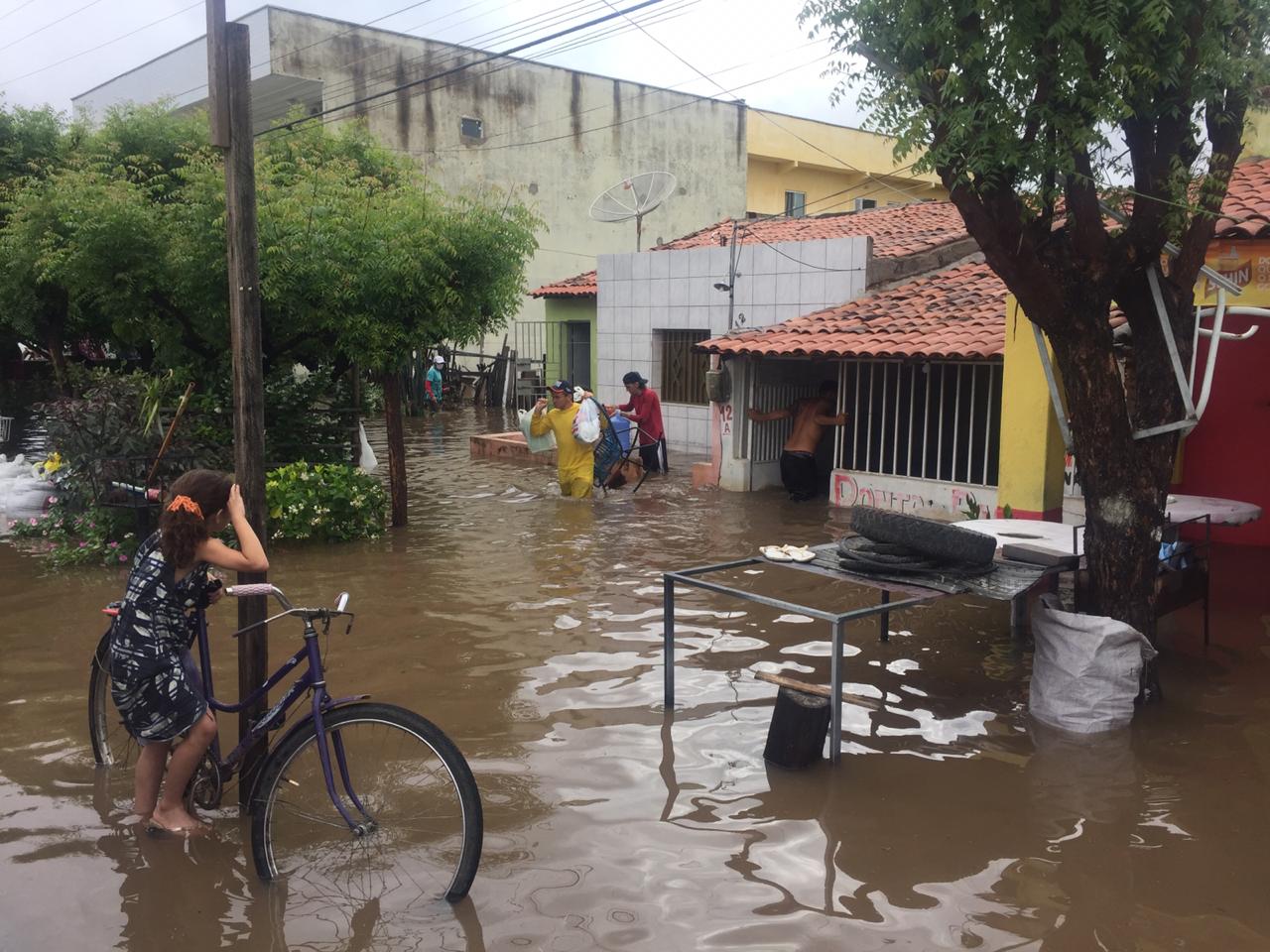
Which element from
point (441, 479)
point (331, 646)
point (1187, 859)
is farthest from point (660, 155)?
point (1187, 859)

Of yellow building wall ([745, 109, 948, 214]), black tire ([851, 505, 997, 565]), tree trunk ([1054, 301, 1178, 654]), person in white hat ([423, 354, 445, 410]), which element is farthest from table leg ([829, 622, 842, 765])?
yellow building wall ([745, 109, 948, 214])

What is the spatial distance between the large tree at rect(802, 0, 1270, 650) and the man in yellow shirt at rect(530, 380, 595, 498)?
23.7 ft

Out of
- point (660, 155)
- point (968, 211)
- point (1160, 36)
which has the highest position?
point (660, 155)

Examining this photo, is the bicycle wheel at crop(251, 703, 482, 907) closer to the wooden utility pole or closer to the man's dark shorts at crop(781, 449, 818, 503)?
the wooden utility pole

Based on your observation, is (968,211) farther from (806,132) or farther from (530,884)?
(806,132)

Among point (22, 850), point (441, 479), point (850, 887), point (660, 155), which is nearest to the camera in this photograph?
point (850, 887)

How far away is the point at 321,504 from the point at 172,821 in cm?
631

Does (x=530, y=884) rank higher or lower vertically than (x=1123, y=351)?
lower

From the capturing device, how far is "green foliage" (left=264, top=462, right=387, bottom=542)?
34.3ft

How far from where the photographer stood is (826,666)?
682 cm

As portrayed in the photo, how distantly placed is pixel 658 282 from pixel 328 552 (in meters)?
9.59

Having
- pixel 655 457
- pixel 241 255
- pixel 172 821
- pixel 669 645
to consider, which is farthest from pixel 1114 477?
pixel 655 457

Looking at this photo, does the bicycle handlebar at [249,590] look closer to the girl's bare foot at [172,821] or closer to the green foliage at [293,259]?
the girl's bare foot at [172,821]

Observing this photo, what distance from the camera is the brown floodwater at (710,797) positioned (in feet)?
12.7
